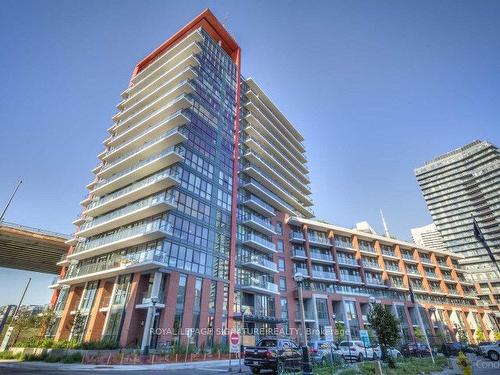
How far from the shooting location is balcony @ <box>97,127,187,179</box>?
35312 millimetres

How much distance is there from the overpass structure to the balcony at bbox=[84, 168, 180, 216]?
34.0ft

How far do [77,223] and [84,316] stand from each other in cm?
2261

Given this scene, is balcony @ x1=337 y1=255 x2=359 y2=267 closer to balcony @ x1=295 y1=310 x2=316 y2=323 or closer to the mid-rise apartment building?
the mid-rise apartment building

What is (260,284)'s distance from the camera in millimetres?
38594

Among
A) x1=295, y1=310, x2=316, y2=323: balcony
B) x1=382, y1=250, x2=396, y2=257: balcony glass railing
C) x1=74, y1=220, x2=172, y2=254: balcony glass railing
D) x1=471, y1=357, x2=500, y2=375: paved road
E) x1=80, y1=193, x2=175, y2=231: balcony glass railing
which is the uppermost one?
x1=382, y1=250, x2=396, y2=257: balcony glass railing

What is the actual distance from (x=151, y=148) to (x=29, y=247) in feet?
106

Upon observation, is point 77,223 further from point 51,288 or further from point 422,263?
point 422,263

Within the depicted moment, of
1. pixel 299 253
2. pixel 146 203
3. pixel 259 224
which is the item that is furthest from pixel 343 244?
pixel 146 203

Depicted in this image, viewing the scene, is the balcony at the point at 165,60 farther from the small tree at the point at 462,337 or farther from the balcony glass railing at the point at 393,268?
the small tree at the point at 462,337

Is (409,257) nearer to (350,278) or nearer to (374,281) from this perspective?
(374,281)

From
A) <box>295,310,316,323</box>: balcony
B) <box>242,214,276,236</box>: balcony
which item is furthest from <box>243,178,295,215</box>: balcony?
<box>295,310,316,323</box>: balcony

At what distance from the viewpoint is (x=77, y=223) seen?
5072 centimetres

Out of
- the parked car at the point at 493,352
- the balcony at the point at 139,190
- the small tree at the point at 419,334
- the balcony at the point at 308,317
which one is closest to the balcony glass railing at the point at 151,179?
the balcony at the point at 139,190

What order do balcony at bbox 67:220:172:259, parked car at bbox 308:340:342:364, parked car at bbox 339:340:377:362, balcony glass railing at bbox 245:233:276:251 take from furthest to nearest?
balcony glass railing at bbox 245:233:276:251, balcony at bbox 67:220:172:259, parked car at bbox 339:340:377:362, parked car at bbox 308:340:342:364
